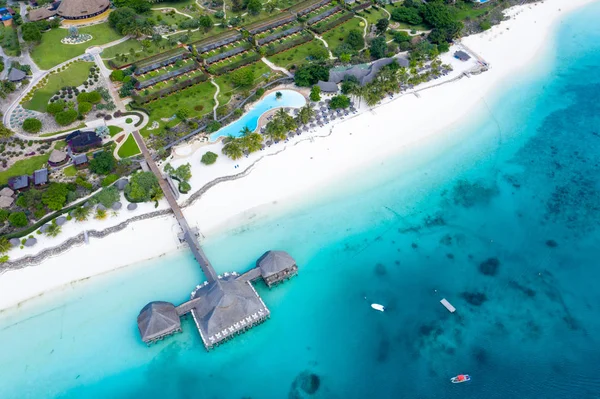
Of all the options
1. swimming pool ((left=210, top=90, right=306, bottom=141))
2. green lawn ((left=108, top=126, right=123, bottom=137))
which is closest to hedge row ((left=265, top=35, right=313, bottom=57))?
swimming pool ((left=210, top=90, right=306, bottom=141))

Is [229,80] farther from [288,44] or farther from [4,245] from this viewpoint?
[4,245]

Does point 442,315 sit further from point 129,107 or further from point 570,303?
point 129,107

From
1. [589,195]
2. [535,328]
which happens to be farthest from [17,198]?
[589,195]

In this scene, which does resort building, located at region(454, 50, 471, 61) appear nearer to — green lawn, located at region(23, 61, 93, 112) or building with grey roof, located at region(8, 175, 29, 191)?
green lawn, located at region(23, 61, 93, 112)

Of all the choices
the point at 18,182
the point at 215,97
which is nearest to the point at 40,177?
the point at 18,182

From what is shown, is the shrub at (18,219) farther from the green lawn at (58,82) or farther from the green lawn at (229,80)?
the green lawn at (229,80)

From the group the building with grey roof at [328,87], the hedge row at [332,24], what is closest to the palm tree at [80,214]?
the building with grey roof at [328,87]

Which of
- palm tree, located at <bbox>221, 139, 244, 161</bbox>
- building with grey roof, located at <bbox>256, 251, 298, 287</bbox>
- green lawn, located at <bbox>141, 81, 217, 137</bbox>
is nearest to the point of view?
building with grey roof, located at <bbox>256, 251, 298, 287</bbox>
